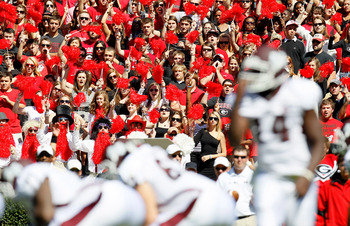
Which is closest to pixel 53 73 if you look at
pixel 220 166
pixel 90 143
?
pixel 90 143

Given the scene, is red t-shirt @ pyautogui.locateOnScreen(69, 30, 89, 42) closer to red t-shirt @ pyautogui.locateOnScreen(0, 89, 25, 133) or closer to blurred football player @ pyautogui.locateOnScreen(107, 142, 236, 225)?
red t-shirt @ pyautogui.locateOnScreen(0, 89, 25, 133)

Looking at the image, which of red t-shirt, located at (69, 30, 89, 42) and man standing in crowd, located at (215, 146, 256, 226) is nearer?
man standing in crowd, located at (215, 146, 256, 226)

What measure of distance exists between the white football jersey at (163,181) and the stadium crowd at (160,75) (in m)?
2.43

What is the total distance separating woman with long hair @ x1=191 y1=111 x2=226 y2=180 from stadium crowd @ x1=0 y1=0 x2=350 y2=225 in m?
0.02

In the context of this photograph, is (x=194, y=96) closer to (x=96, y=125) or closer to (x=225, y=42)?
(x=96, y=125)

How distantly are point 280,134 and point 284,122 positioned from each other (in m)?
0.10

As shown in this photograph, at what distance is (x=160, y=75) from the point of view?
12695 millimetres

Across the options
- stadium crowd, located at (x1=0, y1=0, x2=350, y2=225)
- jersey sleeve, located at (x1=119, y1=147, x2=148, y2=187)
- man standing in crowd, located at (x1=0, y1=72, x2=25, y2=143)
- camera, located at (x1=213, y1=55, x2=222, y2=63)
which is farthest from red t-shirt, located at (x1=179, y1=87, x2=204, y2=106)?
jersey sleeve, located at (x1=119, y1=147, x2=148, y2=187)

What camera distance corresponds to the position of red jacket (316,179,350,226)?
8406mm

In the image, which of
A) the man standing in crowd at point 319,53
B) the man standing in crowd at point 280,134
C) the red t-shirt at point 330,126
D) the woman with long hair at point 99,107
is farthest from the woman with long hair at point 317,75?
the man standing in crowd at point 280,134

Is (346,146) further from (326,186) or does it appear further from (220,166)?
(220,166)

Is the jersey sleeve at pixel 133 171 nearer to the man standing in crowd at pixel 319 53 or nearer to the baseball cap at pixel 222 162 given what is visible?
the baseball cap at pixel 222 162

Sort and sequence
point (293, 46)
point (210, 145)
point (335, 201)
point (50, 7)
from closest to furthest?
point (335, 201)
point (210, 145)
point (293, 46)
point (50, 7)

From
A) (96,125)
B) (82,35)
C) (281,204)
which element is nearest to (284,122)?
(281,204)
